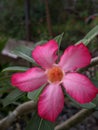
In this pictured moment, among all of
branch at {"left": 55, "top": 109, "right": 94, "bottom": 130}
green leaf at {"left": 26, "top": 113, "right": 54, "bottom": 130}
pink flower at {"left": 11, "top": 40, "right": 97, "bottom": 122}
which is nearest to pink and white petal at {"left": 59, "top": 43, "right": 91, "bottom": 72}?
pink flower at {"left": 11, "top": 40, "right": 97, "bottom": 122}

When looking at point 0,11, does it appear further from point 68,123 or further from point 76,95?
point 76,95

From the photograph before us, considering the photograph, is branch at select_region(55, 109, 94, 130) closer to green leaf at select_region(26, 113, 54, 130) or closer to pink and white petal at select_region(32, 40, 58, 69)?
green leaf at select_region(26, 113, 54, 130)

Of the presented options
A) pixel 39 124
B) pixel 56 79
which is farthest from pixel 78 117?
pixel 56 79

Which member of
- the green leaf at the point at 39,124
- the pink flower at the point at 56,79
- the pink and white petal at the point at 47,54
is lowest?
the green leaf at the point at 39,124

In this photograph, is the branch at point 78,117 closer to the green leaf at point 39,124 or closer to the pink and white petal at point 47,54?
the green leaf at point 39,124

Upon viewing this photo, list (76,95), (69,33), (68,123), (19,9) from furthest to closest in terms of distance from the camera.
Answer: (19,9) < (69,33) < (68,123) < (76,95)

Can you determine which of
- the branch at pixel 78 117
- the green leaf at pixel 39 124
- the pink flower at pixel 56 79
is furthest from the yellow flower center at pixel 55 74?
the branch at pixel 78 117

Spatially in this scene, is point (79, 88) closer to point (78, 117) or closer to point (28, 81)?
point (28, 81)

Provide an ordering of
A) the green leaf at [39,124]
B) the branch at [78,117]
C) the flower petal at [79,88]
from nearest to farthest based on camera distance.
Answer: the flower petal at [79,88] < the green leaf at [39,124] < the branch at [78,117]

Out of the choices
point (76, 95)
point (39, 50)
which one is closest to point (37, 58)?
point (39, 50)
